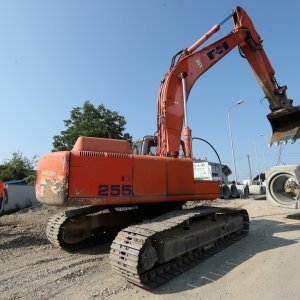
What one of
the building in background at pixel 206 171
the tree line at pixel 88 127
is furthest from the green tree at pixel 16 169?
the building in background at pixel 206 171

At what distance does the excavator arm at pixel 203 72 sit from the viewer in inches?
290

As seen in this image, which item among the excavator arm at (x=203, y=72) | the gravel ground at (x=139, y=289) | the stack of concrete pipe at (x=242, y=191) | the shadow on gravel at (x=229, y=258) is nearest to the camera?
the gravel ground at (x=139, y=289)

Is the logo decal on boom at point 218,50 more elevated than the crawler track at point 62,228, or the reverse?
the logo decal on boom at point 218,50

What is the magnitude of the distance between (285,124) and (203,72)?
10.7ft

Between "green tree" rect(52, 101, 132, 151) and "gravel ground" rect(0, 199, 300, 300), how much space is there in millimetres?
20703

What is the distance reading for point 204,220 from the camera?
671 centimetres

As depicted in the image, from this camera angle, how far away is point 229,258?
6.19 m

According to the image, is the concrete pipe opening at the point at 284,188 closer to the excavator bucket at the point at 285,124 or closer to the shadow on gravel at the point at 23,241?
the excavator bucket at the point at 285,124

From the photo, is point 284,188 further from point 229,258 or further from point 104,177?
point 104,177

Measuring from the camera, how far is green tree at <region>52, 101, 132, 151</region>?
2809 centimetres

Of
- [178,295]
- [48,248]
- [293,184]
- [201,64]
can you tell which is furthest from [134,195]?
[293,184]

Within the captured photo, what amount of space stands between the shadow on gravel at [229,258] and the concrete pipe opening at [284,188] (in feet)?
5.60

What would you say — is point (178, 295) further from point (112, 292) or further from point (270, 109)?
point (270, 109)

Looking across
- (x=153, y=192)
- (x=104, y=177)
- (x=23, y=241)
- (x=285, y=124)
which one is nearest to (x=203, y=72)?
(x=285, y=124)
